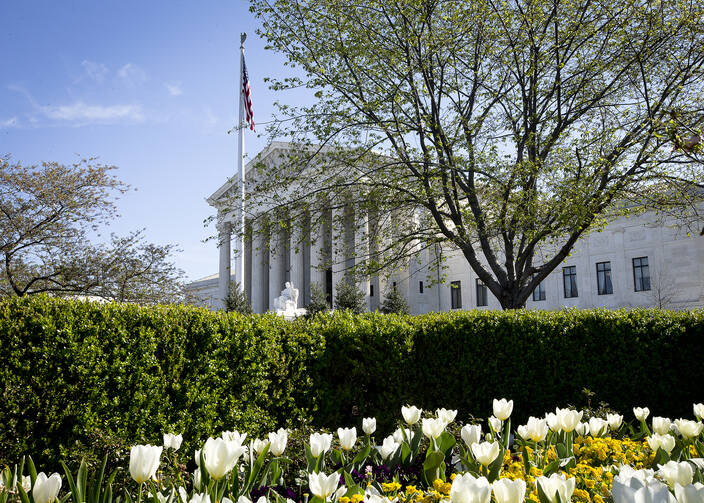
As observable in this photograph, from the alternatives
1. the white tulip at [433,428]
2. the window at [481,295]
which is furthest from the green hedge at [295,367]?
the window at [481,295]

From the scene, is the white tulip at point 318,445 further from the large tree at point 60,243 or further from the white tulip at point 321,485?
the large tree at point 60,243

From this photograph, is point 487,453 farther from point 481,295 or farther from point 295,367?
point 481,295

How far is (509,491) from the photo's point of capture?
1891 mm

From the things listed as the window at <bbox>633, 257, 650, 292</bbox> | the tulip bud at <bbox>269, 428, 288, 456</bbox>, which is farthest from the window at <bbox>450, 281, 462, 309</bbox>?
the tulip bud at <bbox>269, 428, 288, 456</bbox>

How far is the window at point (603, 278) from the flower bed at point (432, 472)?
34.6 metres

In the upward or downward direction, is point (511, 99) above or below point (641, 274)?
above

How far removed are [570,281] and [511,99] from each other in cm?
2682

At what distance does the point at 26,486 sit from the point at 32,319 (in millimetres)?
3058

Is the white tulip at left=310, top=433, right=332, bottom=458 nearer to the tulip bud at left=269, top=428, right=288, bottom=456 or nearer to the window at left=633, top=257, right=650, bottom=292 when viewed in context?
the tulip bud at left=269, top=428, right=288, bottom=456

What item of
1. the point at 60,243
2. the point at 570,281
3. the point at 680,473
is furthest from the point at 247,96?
the point at 680,473

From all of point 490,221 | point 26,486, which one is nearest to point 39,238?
point 490,221

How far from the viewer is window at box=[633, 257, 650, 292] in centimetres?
3338

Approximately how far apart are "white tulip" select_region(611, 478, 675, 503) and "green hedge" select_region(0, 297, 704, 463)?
428 cm

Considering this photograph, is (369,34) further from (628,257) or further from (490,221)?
(628,257)
